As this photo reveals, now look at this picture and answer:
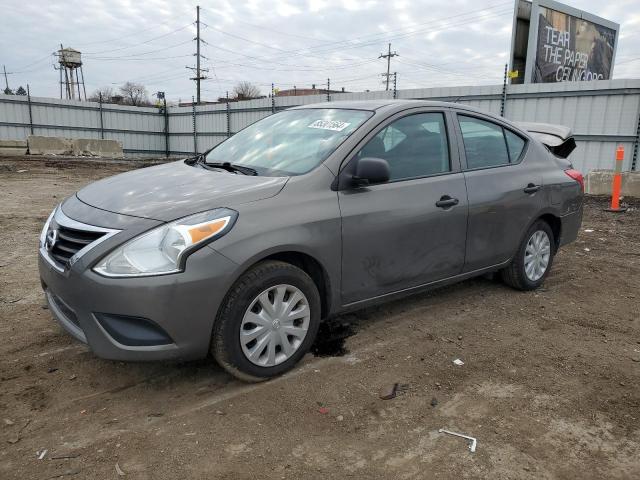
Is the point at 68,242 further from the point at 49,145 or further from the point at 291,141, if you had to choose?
the point at 49,145

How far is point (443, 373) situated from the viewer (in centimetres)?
327

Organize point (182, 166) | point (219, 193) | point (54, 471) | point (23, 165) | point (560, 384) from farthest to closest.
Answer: point (23, 165)
point (182, 166)
point (560, 384)
point (219, 193)
point (54, 471)

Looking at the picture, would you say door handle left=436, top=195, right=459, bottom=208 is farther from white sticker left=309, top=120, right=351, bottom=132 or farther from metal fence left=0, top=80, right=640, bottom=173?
metal fence left=0, top=80, right=640, bottom=173

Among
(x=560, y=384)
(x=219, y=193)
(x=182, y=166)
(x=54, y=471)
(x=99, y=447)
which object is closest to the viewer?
(x=54, y=471)

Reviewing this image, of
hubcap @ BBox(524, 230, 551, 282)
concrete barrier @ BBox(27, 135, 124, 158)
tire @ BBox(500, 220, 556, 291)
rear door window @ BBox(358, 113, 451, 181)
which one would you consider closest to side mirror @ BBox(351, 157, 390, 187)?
Result: rear door window @ BBox(358, 113, 451, 181)

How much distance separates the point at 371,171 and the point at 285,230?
0.68 metres

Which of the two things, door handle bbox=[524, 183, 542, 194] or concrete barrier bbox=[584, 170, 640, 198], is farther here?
concrete barrier bbox=[584, 170, 640, 198]

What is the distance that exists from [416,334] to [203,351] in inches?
67.6

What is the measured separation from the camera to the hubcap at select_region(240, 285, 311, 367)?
9.51 ft

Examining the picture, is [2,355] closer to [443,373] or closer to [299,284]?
[299,284]

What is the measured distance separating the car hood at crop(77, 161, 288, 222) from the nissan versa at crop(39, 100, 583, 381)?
1cm

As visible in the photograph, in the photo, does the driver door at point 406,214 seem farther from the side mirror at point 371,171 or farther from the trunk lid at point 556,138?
the trunk lid at point 556,138

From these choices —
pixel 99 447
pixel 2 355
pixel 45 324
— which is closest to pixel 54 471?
pixel 99 447

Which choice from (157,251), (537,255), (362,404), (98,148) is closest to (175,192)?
(157,251)
